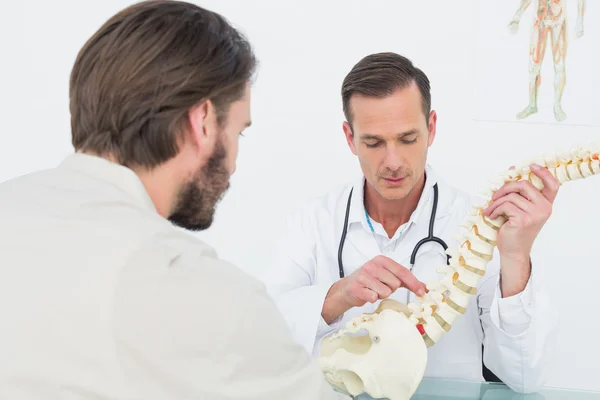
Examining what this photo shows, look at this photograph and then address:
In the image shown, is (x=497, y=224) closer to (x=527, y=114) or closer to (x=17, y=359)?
(x=17, y=359)

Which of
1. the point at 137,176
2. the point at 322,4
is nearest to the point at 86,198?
the point at 137,176

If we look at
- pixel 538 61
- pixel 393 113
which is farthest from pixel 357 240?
pixel 538 61

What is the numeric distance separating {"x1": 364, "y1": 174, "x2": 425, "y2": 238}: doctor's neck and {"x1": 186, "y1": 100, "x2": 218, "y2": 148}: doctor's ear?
41.3 inches

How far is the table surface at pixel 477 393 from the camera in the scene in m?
1.56

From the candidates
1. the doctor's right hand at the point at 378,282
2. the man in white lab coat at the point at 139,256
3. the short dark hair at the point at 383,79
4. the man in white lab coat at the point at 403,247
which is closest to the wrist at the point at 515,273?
the man in white lab coat at the point at 403,247

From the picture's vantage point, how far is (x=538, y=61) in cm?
339

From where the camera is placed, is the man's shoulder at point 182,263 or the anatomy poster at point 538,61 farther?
the anatomy poster at point 538,61

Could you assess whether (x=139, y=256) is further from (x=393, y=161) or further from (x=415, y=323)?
(x=393, y=161)

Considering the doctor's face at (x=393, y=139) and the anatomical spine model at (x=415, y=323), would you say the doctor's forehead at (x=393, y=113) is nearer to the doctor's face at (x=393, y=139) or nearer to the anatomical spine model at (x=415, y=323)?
the doctor's face at (x=393, y=139)

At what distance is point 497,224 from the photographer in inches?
64.1

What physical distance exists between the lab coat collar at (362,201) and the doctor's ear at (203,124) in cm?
105

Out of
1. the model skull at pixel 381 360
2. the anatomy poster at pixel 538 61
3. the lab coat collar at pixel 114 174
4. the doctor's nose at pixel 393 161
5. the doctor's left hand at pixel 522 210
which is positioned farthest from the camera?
the anatomy poster at pixel 538 61

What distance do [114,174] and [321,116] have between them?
246 centimetres

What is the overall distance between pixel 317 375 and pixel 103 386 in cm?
32
